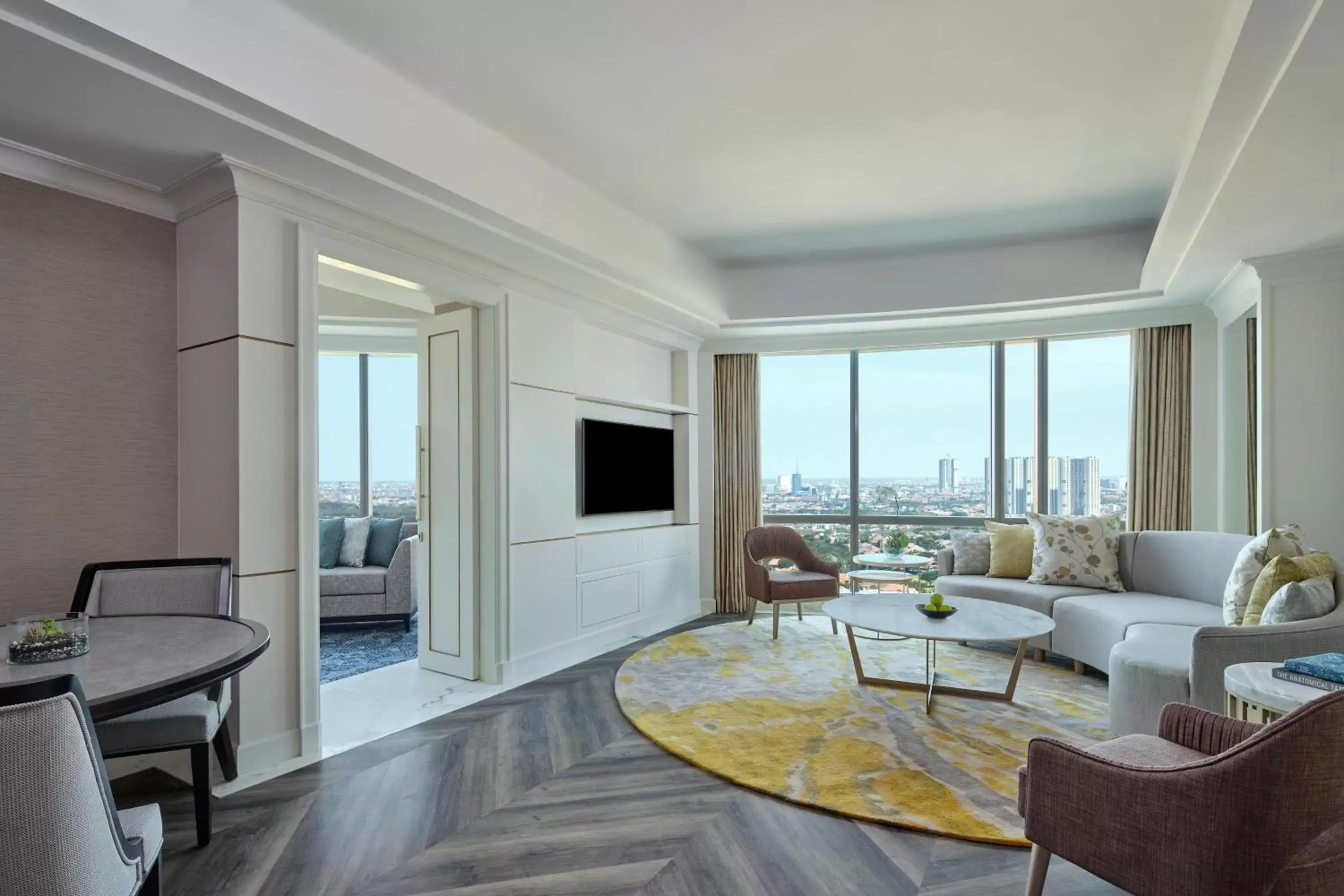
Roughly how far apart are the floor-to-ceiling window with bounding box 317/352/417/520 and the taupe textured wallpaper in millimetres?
3585

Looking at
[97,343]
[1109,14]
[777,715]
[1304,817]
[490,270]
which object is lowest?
[777,715]

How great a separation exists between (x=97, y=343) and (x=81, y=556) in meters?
0.88

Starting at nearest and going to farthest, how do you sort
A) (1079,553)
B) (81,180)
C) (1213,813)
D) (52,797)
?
(52,797)
(1213,813)
(81,180)
(1079,553)

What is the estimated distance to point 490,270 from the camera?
13.8 ft

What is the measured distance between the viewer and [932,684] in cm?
393

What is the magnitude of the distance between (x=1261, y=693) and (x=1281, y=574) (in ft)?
4.47

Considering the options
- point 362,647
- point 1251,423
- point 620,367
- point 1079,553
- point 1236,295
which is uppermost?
point 1236,295

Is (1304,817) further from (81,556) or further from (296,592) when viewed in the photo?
(81,556)

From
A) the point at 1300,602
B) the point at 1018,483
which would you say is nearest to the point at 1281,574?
the point at 1300,602

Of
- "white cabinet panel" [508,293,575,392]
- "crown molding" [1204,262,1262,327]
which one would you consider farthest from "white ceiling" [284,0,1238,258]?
"white cabinet panel" [508,293,575,392]

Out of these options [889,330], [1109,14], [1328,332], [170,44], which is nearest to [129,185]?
[170,44]

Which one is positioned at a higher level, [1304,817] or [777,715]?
[1304,817]

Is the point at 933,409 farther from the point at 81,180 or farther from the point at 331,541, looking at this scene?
the point at 81,180

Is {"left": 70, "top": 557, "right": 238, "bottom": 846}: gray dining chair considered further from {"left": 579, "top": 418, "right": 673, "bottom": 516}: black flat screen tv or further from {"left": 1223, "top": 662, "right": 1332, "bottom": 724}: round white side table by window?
{"left": 1223, "top": 662, "right": 1332, "bottom": 724}: round white side table by window
